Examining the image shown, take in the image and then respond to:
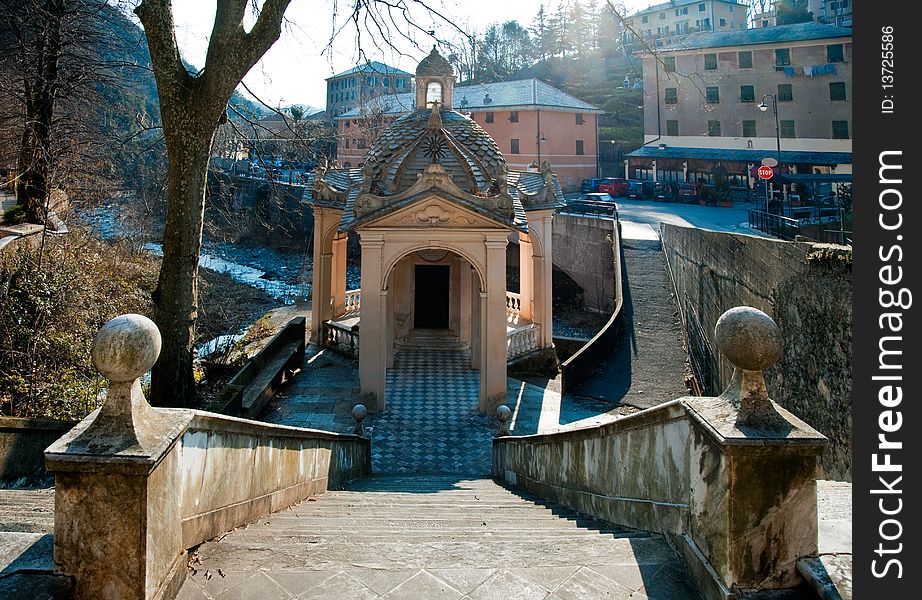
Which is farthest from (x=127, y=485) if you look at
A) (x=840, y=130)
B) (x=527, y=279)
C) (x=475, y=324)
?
(x=840, y=130)

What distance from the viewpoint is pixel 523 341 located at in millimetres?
17156

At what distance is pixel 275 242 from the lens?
175 ft

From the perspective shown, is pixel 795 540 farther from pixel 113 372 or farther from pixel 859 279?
pixel 113 372

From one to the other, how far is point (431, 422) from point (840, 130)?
39294 millimetres

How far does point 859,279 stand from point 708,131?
47.7m

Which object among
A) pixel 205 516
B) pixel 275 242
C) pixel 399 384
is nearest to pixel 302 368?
pixel 399 384

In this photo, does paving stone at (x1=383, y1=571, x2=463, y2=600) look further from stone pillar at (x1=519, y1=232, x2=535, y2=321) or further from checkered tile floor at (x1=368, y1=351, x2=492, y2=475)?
stone pillar at (x1=519, y1=232, x2=535, y2=321)

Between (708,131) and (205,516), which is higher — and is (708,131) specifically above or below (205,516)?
above

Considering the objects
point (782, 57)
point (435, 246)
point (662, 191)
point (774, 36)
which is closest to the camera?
point (435, 246)

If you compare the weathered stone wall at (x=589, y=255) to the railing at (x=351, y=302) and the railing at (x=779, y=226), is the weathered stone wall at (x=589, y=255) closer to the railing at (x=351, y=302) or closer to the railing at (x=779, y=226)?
the railing at (x=779, y=226)

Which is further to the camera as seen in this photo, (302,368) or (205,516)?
(302,368)

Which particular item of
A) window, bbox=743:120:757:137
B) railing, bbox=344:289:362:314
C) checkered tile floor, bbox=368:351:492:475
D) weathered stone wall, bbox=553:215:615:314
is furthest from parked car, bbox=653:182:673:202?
checkered tile floor, bbox=368:351:492:475

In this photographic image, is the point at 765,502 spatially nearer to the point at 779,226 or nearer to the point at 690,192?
the point at 779,226

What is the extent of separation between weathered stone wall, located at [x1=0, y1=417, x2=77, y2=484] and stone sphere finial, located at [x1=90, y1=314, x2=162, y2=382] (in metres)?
5.56
